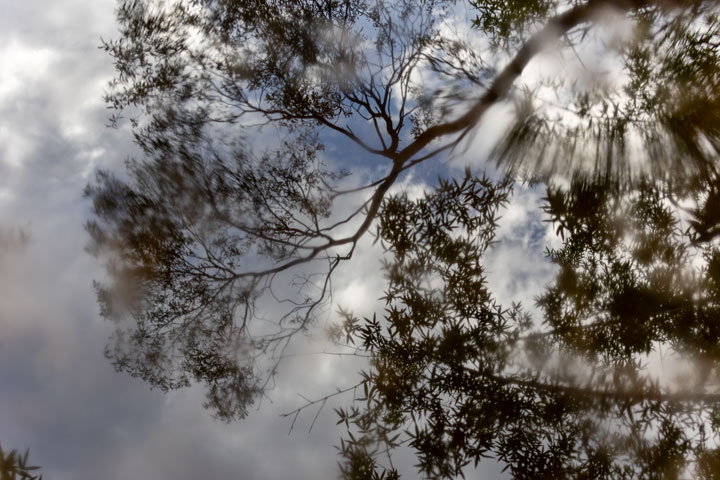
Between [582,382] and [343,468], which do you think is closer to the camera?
[343,468]

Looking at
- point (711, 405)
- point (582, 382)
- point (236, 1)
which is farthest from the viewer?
point (236, 1)

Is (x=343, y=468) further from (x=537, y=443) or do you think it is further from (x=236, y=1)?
(x=236, y=1)

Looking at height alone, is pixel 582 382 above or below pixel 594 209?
below

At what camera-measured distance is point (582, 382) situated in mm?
2215

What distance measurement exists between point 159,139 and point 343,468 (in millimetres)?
2437

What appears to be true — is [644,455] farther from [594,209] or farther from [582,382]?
[594,209]

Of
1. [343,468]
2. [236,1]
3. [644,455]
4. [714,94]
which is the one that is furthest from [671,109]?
[236,1]

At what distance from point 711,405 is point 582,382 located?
0.61 meters

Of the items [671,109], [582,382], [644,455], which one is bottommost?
[644,455]

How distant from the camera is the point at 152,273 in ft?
9.59

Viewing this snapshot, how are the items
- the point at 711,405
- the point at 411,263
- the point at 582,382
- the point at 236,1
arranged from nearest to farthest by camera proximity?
the point at 711,405 < the point at 582,382 < the point at 411,263 < the point at 236,1

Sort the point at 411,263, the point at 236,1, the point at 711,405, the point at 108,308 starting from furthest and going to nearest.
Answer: the point at 236,1, the point at 108,308, the point at 411,263, the point at 711,405

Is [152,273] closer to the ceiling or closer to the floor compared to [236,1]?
closer to the floor

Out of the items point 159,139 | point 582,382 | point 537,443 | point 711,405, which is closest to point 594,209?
point 582,382
